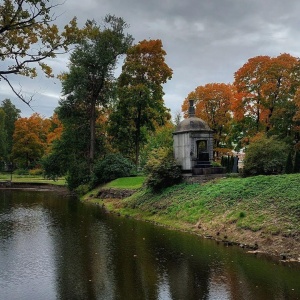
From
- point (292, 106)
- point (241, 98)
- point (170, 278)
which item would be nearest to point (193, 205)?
point (170, 278)

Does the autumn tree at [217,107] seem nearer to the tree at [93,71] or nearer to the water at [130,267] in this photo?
the tree at [93,71]

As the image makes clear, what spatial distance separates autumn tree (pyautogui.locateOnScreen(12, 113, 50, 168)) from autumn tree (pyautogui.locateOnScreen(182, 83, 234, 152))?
123ft

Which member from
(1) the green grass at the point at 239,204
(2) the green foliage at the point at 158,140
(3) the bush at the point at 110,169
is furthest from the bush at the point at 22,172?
(1) the green grass at the point at 239,204

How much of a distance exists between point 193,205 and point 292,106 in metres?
16.7

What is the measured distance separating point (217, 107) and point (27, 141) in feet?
134

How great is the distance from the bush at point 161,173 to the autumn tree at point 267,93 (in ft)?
41.9

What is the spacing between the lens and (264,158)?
79.3 ft

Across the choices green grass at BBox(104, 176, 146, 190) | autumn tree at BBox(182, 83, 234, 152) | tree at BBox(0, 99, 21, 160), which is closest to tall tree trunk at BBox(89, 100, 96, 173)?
green grass at BBox(104, 176, 146, 190)

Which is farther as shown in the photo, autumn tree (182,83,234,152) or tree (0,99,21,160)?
tree (0,99,21,160)

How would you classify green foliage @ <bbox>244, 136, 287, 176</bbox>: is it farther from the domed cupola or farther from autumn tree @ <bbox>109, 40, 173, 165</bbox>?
autumn tree @ <bbox>109, 40, 173, 165</bbox>

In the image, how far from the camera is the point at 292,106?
3222 centimetres

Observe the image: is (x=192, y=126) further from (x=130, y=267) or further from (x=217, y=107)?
(x=217, y=107)

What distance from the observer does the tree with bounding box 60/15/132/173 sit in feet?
128

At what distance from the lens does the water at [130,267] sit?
32.9ft
